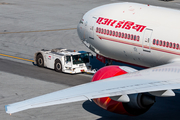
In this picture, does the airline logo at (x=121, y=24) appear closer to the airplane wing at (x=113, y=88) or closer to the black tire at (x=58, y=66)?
the black tire at (x=58, y=66)

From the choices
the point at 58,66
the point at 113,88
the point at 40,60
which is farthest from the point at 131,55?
the point at 113,88

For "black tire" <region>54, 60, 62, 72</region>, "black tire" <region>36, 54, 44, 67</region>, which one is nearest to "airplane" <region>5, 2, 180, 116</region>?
"black tire" <region>54, 60, 62, 72</region>

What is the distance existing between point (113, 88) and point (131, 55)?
14442 millimetres

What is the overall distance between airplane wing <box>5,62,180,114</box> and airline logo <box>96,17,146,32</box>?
688 centimetres

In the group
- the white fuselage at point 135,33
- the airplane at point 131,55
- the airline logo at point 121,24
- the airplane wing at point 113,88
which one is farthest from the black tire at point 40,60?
the airplane wing at point 113,88

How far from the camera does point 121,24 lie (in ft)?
117

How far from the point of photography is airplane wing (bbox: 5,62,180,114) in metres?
18.1

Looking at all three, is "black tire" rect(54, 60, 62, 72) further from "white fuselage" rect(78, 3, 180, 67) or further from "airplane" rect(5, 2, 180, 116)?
"white fuselage" rect(78, 3, 180, 67)

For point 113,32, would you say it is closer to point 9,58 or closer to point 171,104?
point 171,104

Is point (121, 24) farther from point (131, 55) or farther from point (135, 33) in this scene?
point (131, 55)

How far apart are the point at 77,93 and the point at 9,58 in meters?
28.2

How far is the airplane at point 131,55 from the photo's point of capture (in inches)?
834

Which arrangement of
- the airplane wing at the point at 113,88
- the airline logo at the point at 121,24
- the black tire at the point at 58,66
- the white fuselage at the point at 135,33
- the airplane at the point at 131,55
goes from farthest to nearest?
the black tire at the point at 58,66, the airline logo at the point at 121,24, the white fuselage at the point at 135,33, the airplane at the point at 131,55, the airplane wing at the point at 113,88

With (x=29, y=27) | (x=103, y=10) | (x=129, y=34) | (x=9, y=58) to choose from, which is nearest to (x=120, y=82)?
(x=129, y=34)
